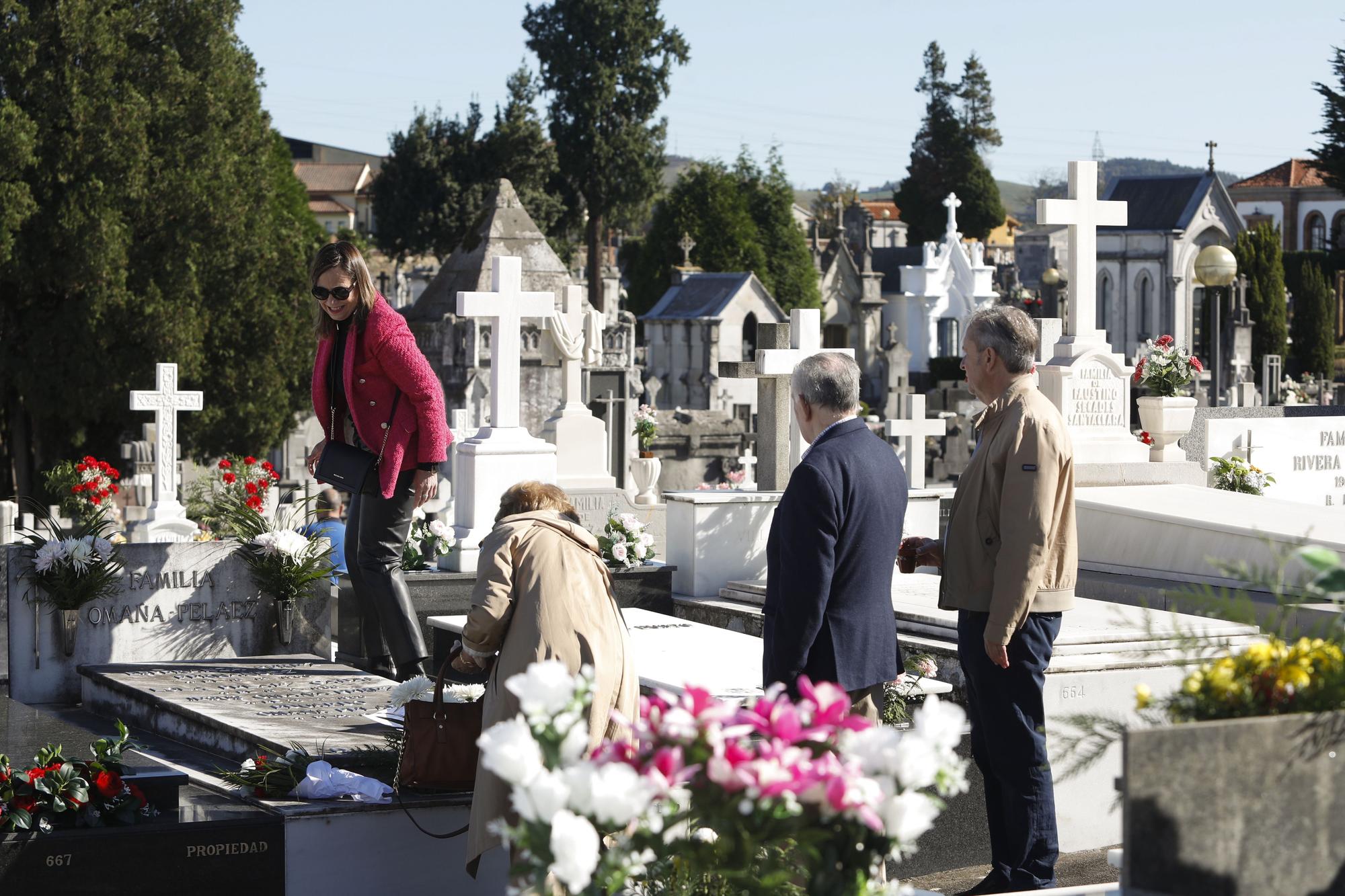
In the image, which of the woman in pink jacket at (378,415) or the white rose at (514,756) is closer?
the white rose at (514,756)

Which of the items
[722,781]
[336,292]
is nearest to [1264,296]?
[336,292]

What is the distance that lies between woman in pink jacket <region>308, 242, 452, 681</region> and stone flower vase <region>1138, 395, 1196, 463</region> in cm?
777

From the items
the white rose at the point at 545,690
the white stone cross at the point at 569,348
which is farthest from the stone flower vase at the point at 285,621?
the white stone cross at the point at 569,348

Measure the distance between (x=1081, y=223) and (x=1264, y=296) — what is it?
3702 cm

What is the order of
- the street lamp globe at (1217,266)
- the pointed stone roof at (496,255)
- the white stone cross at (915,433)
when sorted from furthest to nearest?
the pointed stone roof at (496,255)
the street lamp globe at (1217,266)
the white stone cross at (915,433)

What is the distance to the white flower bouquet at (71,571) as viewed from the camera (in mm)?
7500

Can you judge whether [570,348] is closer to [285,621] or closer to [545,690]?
[285,621]

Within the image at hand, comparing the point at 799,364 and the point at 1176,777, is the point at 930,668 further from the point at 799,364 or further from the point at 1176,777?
the point at 1176,777

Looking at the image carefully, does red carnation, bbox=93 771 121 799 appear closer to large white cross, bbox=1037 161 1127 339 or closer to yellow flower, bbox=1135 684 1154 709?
yellow flower, bbox=1135 684 1154 709

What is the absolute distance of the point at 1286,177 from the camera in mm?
79562

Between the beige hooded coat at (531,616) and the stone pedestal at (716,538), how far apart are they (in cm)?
378

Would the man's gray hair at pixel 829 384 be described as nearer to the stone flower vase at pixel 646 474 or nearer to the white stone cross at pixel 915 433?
the white stone cross at pixel 915 433

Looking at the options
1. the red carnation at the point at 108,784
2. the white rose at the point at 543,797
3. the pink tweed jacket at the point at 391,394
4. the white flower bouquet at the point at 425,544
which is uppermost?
the pink tweed jacket at the point at 391,394

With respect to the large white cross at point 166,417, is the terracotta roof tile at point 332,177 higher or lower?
higher
